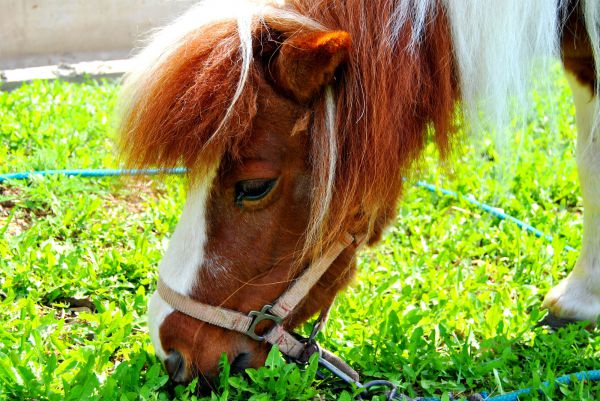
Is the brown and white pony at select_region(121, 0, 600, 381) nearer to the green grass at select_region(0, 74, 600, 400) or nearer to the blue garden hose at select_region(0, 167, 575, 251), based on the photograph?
the green grass at select_region(0, 74, 600, 400)

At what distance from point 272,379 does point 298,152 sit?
0.68 m

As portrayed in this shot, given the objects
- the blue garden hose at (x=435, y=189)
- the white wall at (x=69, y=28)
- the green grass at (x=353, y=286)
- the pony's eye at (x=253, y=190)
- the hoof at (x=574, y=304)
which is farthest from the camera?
the white wall at (x=69, y=28)

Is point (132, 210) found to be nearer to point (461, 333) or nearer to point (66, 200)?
point (66, 200)

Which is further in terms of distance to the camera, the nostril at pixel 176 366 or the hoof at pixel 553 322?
the hoof at pixel 553 322

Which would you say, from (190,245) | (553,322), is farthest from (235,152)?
(553,322)

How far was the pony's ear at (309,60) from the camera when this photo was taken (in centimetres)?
197

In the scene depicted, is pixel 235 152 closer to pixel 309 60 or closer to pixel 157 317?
pixel 309 60

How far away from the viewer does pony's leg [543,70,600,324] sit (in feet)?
9.77

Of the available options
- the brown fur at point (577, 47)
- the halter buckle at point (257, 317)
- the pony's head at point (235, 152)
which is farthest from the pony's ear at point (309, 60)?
the brown fur at point (577, 47)

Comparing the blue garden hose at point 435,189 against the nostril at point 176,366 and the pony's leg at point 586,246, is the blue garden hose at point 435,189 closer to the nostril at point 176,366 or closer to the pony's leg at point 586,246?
the pony's leg at point 586,246

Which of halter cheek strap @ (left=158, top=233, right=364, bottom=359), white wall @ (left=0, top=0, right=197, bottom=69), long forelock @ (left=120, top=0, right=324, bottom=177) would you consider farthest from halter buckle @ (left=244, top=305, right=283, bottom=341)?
white wall @ (left=0, top=0, right=197, bottom=69)

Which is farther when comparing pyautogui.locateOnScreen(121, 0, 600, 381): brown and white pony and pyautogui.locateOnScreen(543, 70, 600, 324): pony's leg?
pyautogui.locateOnScreen(543, 70, 600, 324): pony's leg

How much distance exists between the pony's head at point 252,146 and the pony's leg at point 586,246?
1133 millimetres

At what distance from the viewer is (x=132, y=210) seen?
384 cm
